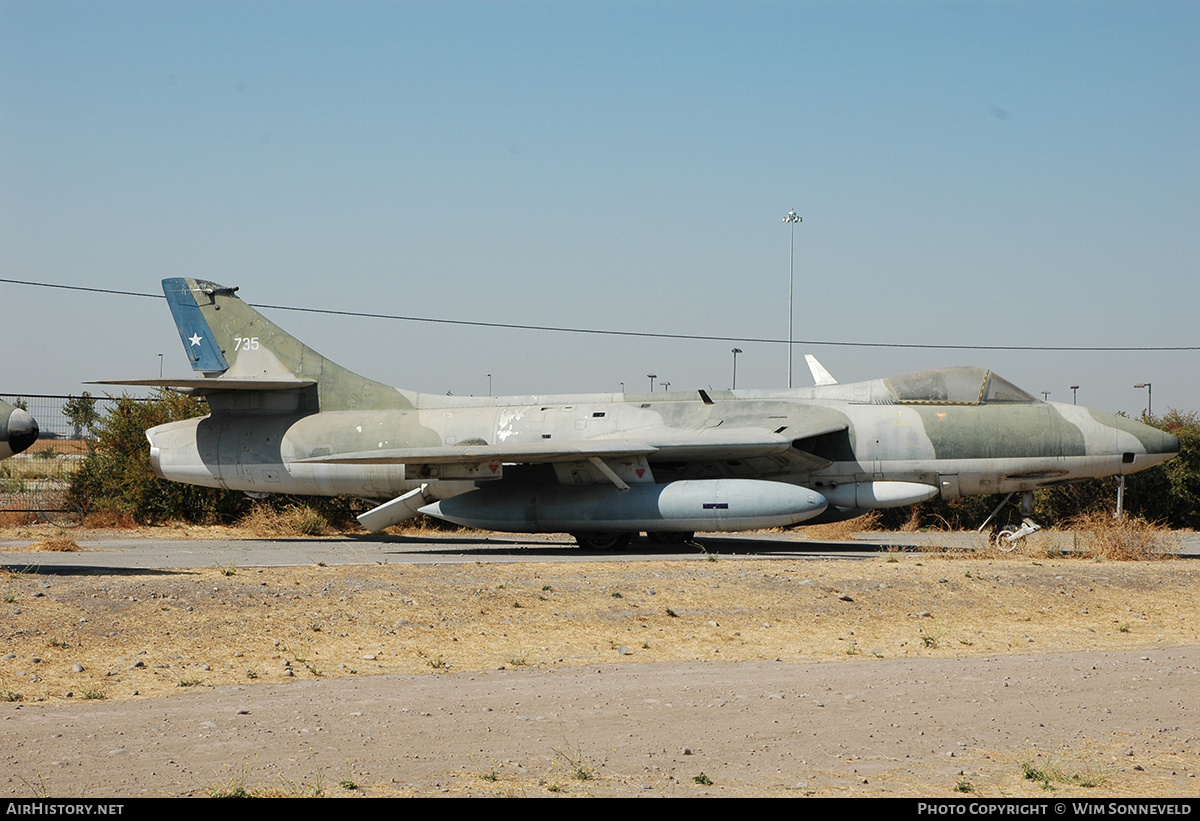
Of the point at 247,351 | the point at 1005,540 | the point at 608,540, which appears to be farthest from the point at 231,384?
the point at 1005,540

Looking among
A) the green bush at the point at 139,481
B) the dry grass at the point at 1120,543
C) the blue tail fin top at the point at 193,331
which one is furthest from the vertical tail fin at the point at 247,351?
the dry grass at the point at 1120,543

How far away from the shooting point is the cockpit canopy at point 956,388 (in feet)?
65.0

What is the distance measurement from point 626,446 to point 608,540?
198cm

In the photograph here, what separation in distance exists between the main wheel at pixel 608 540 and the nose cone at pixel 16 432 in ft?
31.6

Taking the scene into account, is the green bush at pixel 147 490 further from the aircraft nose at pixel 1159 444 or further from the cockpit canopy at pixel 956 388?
the aircraft nose at pixel 1159 444

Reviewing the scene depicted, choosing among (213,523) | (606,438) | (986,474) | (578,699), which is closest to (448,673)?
(578,699)

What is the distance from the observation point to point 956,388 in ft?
65.4

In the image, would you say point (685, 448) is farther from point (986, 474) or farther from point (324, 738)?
point (324, 738)

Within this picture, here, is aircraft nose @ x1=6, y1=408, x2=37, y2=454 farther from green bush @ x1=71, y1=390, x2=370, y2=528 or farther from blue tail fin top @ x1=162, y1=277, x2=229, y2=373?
green bush @ x1=71, y1=390, x2=370, y2=528

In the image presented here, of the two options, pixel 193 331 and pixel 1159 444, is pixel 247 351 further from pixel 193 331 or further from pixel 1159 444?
pixel 1159 444

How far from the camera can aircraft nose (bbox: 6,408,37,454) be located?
41.1 ft

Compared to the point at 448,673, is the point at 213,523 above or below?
below

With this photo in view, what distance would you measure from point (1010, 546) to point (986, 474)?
4.35 ft

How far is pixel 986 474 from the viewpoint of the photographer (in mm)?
19234
